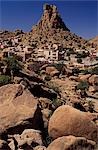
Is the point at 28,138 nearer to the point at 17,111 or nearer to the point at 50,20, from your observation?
the point at 17,111

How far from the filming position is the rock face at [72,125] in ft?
44.0

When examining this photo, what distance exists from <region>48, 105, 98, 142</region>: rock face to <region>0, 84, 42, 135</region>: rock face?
53.3 inches

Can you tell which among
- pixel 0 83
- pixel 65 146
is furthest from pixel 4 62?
pixel 65 146

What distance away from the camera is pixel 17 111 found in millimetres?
15148

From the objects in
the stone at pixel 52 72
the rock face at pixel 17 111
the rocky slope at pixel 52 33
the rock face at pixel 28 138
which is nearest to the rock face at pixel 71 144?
the rock face at pixel 28 138

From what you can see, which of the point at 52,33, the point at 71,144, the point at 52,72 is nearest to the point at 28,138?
the point at 71,144

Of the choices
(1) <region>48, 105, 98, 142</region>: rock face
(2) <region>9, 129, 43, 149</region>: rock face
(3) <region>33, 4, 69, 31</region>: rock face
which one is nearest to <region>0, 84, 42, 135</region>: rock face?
(2) <region>9, 129, 43, 149</region>: rock face

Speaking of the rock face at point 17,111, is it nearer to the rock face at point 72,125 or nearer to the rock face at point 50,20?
the rock face at point 72,125

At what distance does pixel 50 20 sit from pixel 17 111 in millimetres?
97620

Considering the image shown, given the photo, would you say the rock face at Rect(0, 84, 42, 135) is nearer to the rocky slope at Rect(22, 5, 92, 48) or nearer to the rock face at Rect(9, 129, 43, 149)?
the rock face at Rect(9, 129, 43, 149)

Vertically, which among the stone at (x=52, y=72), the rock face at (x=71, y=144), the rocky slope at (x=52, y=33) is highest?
the rocky slope at (x=52, y=33)

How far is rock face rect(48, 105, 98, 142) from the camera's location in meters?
13.4

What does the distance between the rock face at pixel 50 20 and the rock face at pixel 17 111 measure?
93.7 meters

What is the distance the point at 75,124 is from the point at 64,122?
0.39 m
